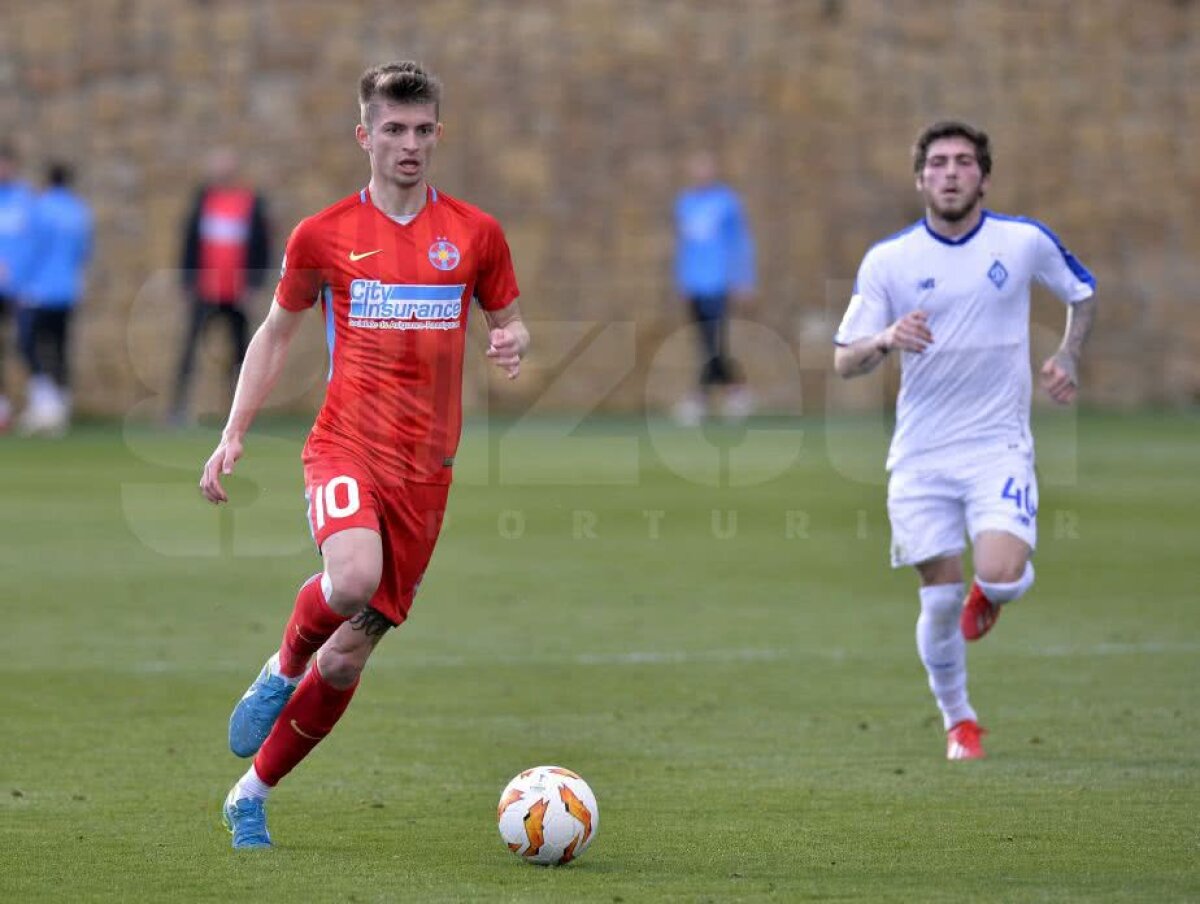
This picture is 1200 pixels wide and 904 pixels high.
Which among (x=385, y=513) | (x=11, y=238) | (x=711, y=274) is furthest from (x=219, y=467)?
(x=711, y=274)

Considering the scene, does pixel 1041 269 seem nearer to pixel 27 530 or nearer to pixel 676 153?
pixel 27 530

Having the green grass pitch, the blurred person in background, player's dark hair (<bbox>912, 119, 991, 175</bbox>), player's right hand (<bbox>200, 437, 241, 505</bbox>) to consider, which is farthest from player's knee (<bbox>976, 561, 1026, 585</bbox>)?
the blurred person in background

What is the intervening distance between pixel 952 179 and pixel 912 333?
793 millimetres

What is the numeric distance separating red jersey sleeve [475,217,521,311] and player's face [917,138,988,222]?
6.64 ft

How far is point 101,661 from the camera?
9.84 metres

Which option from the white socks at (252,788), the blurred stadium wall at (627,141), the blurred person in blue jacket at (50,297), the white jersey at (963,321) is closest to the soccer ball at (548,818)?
the white socks at (252,788)

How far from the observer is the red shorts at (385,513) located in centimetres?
638

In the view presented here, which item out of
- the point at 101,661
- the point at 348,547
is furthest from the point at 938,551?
the point at 101,661

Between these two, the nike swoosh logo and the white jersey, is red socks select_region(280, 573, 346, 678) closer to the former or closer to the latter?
the nike swoosh logo

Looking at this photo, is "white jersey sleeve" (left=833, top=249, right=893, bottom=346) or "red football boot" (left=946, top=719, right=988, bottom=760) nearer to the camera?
"red football boot" (left=946, top=719, right=988, bottom=760)

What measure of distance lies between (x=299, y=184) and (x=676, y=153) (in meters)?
4.13

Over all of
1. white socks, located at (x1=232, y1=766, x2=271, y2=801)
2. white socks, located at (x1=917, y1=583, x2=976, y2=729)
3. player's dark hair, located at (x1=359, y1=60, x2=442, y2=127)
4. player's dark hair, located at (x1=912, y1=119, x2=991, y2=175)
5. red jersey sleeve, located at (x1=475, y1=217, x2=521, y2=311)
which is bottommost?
white socks, located at (x1=232, y1=766, x2=271, y2=801)

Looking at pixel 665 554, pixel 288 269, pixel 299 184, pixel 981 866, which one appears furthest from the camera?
pixel 299 184

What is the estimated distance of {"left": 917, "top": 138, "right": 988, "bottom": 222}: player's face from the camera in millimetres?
8172
